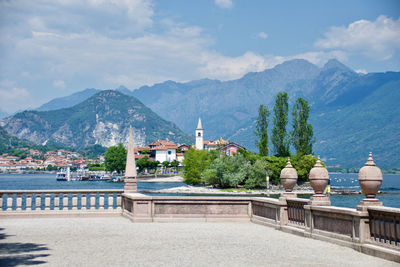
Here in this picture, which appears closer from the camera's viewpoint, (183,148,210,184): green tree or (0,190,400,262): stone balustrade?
(0,190,400,262): stone balustrade

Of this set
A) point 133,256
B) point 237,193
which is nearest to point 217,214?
point 133,256

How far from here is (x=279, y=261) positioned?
1098 cm

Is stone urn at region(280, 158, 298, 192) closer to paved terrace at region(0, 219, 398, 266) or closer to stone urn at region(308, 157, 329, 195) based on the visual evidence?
paved terrace at region(0, 219, 398, 266)

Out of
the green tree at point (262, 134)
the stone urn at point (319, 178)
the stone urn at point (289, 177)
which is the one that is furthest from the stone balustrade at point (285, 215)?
the green tree at point (262, 134)

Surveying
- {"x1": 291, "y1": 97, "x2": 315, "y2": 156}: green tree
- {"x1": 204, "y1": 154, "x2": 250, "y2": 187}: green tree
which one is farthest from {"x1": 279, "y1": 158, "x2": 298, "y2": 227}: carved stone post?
{"x1": 291, "y1": 97, "x2": 315, "y2": 156}: green tree

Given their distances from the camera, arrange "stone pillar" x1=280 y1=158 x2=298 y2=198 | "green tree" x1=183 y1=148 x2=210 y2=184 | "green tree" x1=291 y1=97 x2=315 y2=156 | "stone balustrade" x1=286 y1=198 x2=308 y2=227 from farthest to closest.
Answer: "green tree" x1=183 y1=148 x2=210 y2=184 → "green tree" x1=291 y1=97 x2=315 y2=156 → "stone pillar" x1=280 y1=158 x2=298 y2=198 → "stone balustrade" x1=286 y1=198 x2=308 y2=227

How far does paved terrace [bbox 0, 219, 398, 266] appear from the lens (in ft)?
35.6

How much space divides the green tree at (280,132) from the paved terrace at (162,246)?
78.1 metres

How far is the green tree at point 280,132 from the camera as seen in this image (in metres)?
94.8

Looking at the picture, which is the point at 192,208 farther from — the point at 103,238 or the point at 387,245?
the point at 387,245

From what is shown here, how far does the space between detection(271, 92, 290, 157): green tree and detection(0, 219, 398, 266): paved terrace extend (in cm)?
7811

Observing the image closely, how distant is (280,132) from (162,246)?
273ft

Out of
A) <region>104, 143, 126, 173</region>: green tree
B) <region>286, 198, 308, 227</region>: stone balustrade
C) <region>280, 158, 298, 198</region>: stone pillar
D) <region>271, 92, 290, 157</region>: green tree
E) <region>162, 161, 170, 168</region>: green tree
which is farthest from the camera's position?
<region>162, 161, 170, 168</region>: green tree

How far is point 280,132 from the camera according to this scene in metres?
94.6
